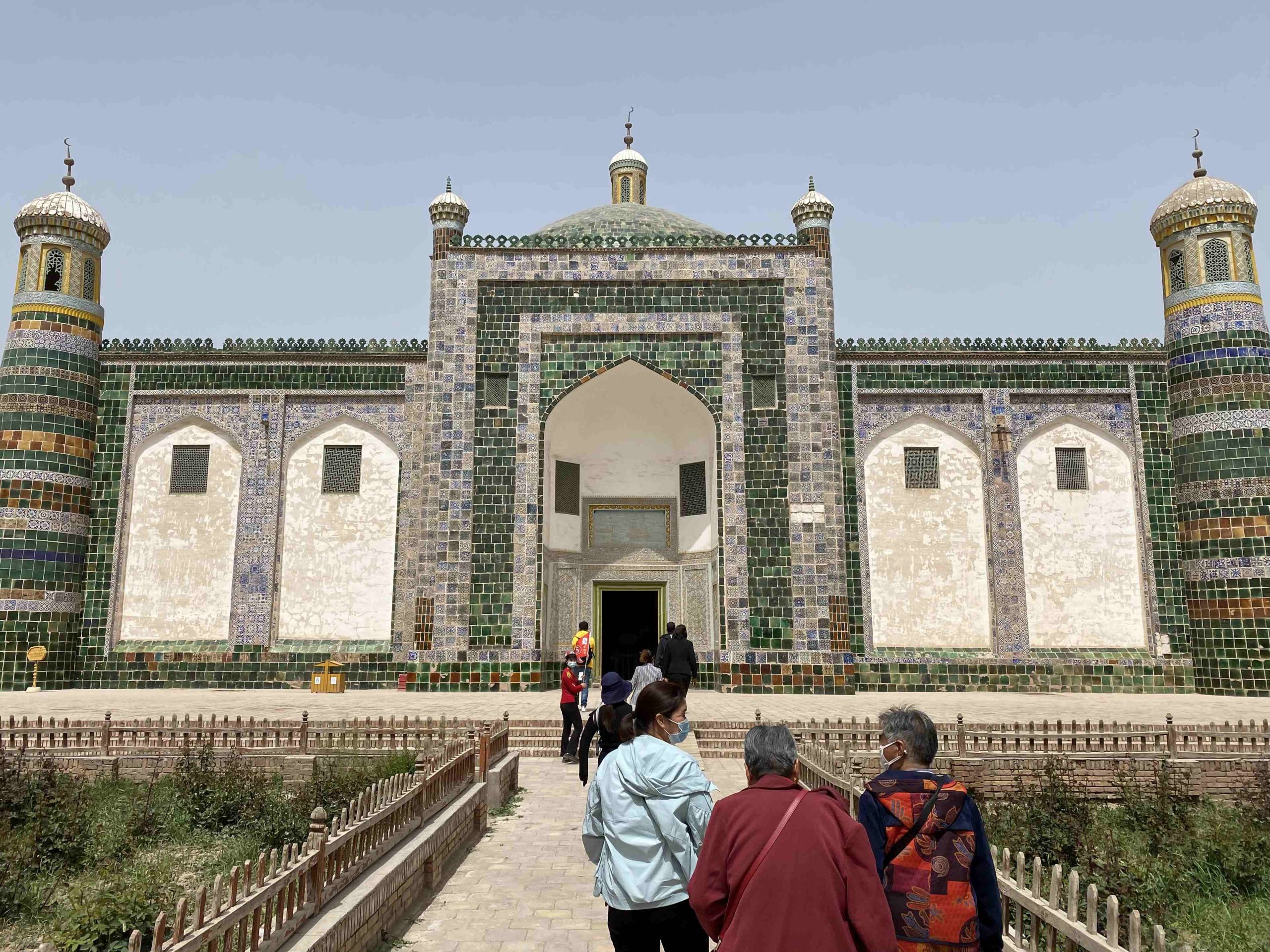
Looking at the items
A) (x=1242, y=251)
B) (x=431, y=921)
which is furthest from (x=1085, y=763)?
(x=1242, y=251)

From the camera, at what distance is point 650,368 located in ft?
53.8

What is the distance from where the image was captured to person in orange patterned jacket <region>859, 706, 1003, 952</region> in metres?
2.51

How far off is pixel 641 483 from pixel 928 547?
554 cm

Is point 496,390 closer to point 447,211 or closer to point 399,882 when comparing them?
point 447,211

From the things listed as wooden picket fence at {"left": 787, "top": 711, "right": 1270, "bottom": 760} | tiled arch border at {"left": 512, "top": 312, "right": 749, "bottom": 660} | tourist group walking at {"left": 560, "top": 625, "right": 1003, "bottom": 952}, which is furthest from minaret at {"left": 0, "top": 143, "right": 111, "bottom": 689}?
tourist group walking at {"left": 560, "top": 625, "right": 1003, "bottom": 952}

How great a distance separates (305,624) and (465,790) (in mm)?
10983

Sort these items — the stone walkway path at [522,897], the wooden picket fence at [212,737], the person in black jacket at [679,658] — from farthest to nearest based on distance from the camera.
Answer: the person in black jacket at [679,658]
the wooden picket fence at [212,737]
the stone walkway path at [522,897]

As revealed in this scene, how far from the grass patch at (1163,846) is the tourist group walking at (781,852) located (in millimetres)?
3381

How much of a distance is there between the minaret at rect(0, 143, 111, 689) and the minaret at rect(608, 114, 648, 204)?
10740mm

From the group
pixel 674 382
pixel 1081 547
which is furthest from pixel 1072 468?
pixel 674 382

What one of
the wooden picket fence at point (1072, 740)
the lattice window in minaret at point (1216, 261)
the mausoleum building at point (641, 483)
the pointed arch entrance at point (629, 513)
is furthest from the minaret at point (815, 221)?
the wooden picket fence at point (1072, 740)

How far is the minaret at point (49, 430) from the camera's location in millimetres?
15688

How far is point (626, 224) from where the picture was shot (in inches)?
765

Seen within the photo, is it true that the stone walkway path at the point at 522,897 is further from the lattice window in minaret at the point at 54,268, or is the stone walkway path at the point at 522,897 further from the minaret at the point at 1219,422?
the lattice window in minaret at the point at 54,268
